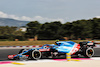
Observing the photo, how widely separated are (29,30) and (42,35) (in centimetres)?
531

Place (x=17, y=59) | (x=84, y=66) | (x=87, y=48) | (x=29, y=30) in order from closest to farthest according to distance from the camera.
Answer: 1. (x=84, y=66)
2. (x=17, y=59)
3. (x=87, y=48)
4. (x=29, y=30)

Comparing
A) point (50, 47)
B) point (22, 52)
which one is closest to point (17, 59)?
point (22, 52)

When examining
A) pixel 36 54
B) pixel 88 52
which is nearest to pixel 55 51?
pixel 36 54

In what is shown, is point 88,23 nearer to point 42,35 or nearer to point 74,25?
point 74,25

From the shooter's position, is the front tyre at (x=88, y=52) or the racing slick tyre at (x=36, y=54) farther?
the front tyre at (x=88, y=52)

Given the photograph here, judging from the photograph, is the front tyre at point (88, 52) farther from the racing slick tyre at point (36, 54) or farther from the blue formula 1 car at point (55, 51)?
the racing slick tyre at point (36, 54)

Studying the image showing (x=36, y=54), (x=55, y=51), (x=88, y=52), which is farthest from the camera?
(x=88, y=52)

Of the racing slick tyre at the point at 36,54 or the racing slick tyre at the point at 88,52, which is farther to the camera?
the racing slick tyre at the point at 88,52

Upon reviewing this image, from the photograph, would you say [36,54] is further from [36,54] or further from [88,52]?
[88,52]

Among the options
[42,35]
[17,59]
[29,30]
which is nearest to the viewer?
[17,59]

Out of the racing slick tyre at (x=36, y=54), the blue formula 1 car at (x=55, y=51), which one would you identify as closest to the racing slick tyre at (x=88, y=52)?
the blue formula 1 car at (x=55, y=51)

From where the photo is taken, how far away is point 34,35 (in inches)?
1742

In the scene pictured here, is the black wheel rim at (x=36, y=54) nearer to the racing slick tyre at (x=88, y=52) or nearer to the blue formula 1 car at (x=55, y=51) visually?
the blue formula 1 car at (x=55, y=51)

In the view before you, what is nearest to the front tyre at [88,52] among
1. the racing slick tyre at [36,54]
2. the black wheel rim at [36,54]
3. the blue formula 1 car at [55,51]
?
the blue formula 1 car at [55,51]
